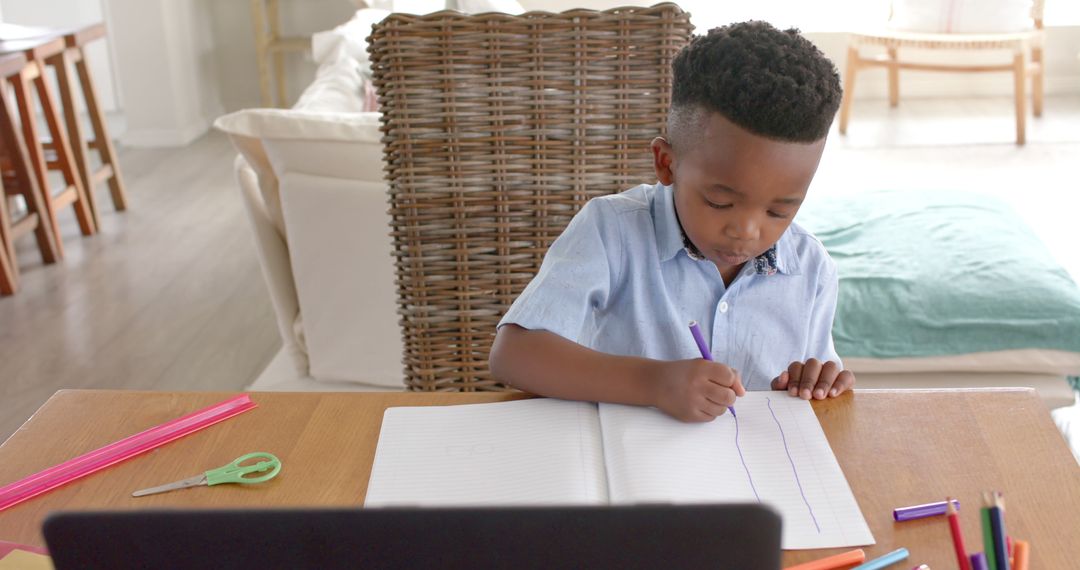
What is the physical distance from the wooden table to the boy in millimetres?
82

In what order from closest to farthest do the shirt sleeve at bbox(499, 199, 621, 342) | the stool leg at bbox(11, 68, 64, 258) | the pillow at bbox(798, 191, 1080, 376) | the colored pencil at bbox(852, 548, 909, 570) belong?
the colored pencil at bbox(852, 548, 909, 570)
the shirt sleeve at bbox(499, 199, 621, 342)
the pillow at bbox(798, 191, 1080, 376)
the stool leg at bbox(11, 68, 64, 258)

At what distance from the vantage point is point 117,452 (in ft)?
2.69

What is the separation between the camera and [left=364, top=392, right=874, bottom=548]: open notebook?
2.43 feet

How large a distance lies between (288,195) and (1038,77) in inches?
143

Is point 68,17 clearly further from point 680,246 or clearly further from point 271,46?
point 680,246

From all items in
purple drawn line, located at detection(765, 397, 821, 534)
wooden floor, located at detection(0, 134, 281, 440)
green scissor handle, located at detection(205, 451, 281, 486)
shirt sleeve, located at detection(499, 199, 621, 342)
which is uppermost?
shirt sleeve, located at detection(499, 199, 621, 342)

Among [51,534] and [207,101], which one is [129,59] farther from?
[51,534]

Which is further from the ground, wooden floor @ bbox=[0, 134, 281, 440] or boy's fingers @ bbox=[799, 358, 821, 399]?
boy's fingers @ bbox=[799, 358, 821, 399]

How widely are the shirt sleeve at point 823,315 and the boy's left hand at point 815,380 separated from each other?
20 cm

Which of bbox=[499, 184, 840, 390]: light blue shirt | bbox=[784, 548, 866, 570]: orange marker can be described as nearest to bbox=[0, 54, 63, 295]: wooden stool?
bbox=[499, 184, 840, 390]: light blue shirt

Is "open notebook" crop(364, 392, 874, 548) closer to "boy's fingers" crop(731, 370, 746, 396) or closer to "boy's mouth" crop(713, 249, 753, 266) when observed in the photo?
"boy's fingers" crop(731, 370, 746, 396)

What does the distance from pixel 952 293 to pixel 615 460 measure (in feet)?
4.31

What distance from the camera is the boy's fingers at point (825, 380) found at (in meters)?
0.90

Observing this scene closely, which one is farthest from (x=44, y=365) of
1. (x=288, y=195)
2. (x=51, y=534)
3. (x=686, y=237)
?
(x=51, y=534)
